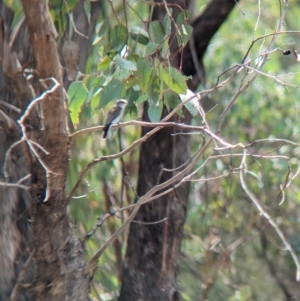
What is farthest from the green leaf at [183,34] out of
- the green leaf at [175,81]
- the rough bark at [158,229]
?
the rough bark at [158,229]

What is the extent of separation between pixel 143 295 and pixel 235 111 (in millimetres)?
2621

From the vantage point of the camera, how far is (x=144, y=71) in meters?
2.68

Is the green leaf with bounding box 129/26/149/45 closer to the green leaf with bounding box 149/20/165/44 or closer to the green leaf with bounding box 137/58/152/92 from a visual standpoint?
the green leaf with bounding box 149/20/165/44

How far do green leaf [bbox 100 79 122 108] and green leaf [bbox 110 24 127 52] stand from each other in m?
0.37

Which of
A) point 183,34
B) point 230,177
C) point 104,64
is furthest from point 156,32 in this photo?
point 230,177

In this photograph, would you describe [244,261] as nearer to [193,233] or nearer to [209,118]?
[193,233]

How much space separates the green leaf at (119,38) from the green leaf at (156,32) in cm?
13

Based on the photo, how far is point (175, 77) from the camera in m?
2.65

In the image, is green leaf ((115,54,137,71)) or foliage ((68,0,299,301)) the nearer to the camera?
green leaf ((115,54,137,71))

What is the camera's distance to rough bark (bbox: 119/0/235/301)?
13.0ft

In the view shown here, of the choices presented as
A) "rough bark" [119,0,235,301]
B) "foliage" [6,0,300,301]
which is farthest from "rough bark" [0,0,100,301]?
"rough bark" [119,0,235,301]

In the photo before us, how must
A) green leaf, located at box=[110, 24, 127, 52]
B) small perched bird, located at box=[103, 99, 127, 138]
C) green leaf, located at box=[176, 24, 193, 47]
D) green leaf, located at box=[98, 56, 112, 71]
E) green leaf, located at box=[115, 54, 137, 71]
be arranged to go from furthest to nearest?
small perched bird, located at box=[103, 99, 127, 138], green leaf, located at box=[110, 24, 127, 52], green leaf, located at box=[98, 56, 112, 71], green leaf, located at box=[176, 24, 193, 47], green leaf, located at box=[115, 54, 137, 71]

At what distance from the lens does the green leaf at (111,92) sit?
2686 mm

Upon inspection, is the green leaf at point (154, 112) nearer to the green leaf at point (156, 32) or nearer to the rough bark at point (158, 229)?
the green leaf at point (156, 32)
